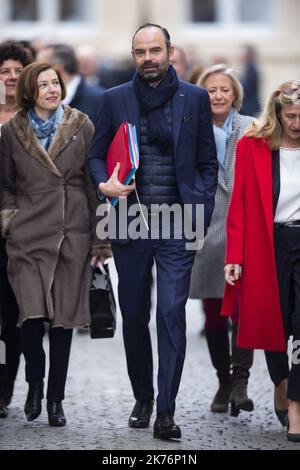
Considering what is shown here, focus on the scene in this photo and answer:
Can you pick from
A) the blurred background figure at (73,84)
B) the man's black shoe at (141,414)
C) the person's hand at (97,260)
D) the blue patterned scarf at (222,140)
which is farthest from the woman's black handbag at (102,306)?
the blurred background figure at (73,84)

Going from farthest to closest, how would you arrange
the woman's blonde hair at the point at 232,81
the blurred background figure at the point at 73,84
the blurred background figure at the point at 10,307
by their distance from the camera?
1. the blurred background figure at the point at 73,84
2. the woman's blonde hair at the point at 232,81
3. the blurred background figure at the point at 10,307

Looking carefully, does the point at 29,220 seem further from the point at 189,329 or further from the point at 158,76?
the point at 189,329

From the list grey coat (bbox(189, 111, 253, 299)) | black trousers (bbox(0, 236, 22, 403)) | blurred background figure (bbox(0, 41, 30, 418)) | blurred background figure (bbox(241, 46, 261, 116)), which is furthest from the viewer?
blurred background figure (bbox(241, 46, 261, 116))

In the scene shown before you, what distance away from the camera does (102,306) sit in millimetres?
7906

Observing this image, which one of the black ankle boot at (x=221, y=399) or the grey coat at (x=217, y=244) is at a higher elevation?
the grey coat at (x=217, y=244)

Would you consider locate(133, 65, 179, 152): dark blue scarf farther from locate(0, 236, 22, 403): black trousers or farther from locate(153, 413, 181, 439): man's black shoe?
locate(153, 413, 181, 439): man's black shoe

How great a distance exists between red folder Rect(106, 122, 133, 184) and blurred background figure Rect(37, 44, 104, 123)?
2.92 meters

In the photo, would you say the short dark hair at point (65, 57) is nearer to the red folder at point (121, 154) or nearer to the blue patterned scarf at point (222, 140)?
the blue patterned scarf at point (222, 140)

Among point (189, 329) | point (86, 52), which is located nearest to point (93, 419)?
point (189, 329)

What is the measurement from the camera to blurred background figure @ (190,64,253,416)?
838 centimetres

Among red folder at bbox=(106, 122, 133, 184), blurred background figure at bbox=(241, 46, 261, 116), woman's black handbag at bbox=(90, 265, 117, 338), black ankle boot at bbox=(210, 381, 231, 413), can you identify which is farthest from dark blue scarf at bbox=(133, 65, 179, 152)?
blurred background figure at bbox=(241, 46, 261, 116)

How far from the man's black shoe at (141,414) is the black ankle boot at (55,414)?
0.36 metres

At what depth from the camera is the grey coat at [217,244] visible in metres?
8.38

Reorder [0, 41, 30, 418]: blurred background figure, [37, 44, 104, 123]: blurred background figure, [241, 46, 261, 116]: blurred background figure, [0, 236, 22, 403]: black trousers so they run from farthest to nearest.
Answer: [241, 46, 261, 116]: blurred background figure, [37, 44, 104, 123]: blurred background figure, [0, 41, 30, 418]: blurred background figure, [0, 236, 22, 403]: black trousers
